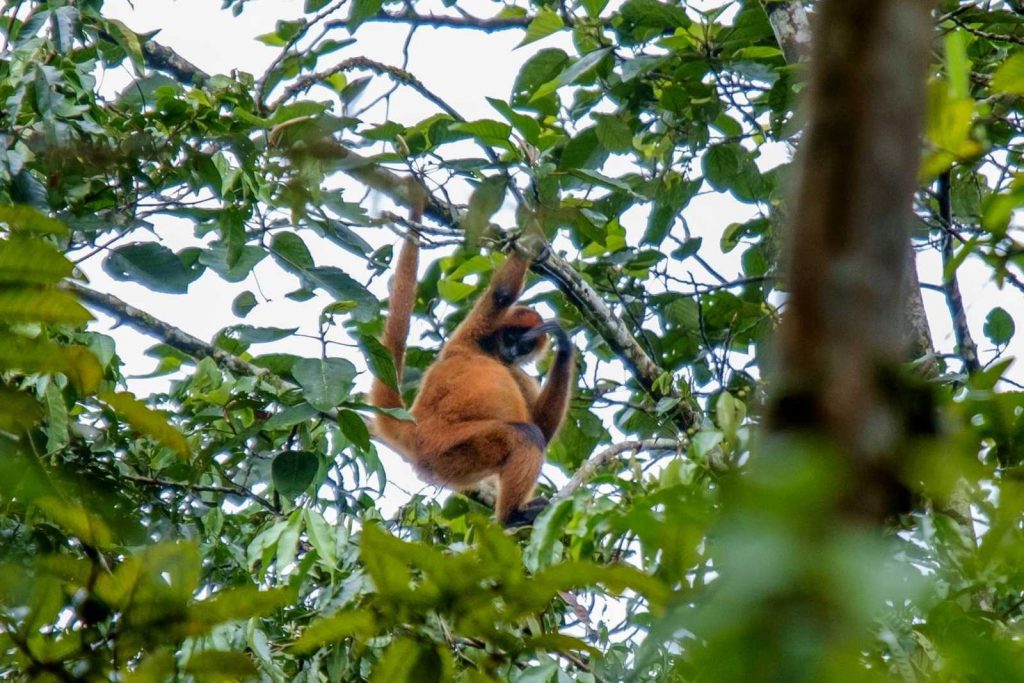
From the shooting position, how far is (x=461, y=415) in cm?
771

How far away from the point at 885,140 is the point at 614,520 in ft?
1.54

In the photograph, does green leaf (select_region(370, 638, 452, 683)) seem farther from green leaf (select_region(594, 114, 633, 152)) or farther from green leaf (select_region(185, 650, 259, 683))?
green leaf (select_region(594, 114, 633, 152))

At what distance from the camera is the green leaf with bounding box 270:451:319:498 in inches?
157

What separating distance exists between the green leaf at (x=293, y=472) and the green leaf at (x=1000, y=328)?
3.00m

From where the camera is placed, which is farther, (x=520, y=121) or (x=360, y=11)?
(x=360, y=11)

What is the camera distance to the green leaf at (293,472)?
4000 mm

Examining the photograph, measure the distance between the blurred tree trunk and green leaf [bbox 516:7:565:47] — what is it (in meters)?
4.52

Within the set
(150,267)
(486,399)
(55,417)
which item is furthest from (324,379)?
(486,399)

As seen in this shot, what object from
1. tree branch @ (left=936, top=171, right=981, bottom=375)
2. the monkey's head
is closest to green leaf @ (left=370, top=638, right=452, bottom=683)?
tree branch @ (left=936, top=171, right=981, bottom=375)

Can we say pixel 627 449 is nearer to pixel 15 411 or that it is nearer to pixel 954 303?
pixel 954 303

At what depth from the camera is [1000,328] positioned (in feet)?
16.0

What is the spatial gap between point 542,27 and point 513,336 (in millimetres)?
3469

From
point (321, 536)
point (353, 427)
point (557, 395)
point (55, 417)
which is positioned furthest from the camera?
point (557, 395)

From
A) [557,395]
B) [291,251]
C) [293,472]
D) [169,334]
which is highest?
[557,395]
